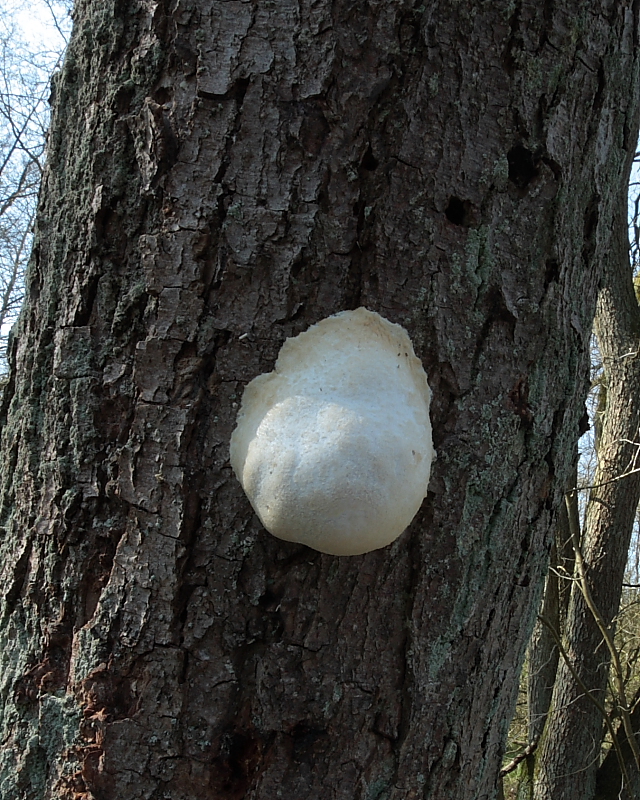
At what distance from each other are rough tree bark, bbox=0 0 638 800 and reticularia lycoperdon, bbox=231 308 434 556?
3cm

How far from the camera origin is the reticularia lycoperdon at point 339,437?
0.93m

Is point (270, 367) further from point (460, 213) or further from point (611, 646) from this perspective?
point (611, 646)

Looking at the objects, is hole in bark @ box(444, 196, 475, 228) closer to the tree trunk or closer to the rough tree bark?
the rough tree bark

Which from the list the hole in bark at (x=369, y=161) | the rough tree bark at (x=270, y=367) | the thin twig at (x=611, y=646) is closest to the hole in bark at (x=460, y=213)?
the rough tree bark at (x=270, y=367)

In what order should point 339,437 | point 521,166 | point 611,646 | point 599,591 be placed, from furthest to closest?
point 599,591, point 611,646, point 521,166, point 339,437

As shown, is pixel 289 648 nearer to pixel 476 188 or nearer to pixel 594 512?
pixel 476 188

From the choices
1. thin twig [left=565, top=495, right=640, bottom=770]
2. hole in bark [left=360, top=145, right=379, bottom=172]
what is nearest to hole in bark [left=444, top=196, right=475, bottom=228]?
hole in bark [left=360, top=145, right=379, bottom=172]

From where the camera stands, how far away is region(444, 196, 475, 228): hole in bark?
3.35ft

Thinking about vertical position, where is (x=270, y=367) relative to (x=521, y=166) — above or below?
below

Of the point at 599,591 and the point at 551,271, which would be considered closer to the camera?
the point at 551,271

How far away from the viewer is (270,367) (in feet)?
3.20

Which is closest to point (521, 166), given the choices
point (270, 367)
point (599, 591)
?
point (270, 367)

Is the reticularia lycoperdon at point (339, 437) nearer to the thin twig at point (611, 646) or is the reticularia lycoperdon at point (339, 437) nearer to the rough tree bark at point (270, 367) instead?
the rough tree bark at point (270, 367)

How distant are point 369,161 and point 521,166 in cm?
26
